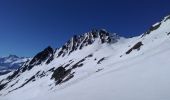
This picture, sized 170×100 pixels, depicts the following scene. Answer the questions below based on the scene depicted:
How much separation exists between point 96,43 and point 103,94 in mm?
132909

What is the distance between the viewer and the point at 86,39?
16950cm

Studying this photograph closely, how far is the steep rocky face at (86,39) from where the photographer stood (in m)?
151

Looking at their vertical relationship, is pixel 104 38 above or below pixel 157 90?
above

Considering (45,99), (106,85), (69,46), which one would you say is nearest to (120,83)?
(106,85)

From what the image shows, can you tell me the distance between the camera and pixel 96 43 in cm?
14938

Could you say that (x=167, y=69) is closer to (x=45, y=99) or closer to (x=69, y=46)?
(x=45, y=99)

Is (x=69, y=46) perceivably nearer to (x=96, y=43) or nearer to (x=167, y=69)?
(x=96, y=43)

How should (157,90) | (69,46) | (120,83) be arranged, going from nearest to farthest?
1. (157,90)
2. (120,83)
3. (69,46)

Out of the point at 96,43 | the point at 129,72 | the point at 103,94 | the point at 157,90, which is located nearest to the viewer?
the point at 157,90

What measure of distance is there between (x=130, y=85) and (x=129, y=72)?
360cm

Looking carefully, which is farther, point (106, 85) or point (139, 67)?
point (139, 67)

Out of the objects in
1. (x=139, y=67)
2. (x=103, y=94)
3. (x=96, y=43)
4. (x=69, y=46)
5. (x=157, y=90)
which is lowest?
(x=157, y=90)

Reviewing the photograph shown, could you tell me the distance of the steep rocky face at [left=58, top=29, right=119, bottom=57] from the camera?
150538 mm

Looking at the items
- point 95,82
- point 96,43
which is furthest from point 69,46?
point 95,82
